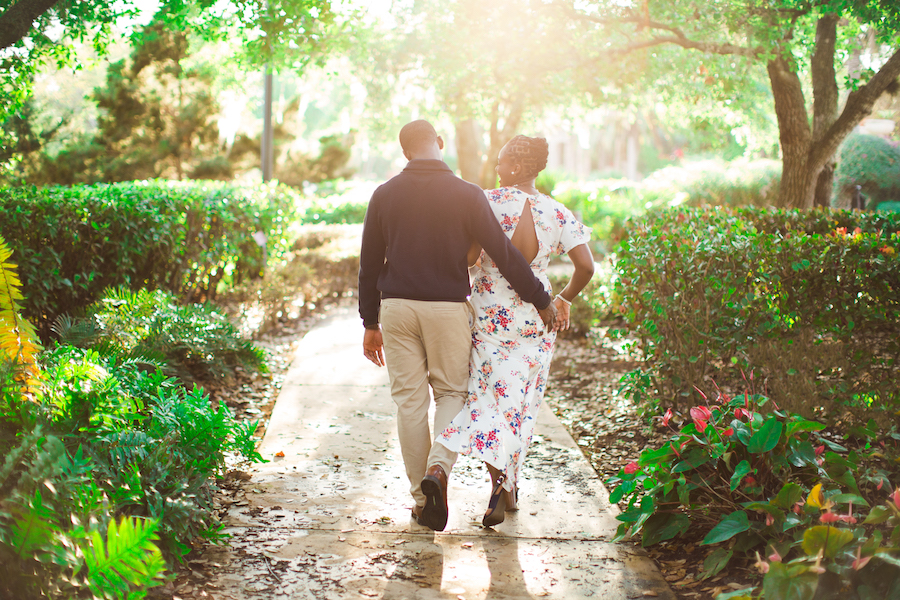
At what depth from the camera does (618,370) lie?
22.4 ft

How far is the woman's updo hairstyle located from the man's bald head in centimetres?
43

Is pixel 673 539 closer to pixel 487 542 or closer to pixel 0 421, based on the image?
pixel 487 542

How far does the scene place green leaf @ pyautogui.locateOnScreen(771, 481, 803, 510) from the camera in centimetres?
278

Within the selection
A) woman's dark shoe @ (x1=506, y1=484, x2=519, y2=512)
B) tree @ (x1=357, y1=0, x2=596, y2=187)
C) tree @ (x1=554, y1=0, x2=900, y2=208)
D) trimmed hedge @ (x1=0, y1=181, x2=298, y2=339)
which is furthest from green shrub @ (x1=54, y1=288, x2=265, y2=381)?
tree @ (x1=554, y1=0, x2=900, y2=208)

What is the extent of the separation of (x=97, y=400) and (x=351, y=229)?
1096 cm

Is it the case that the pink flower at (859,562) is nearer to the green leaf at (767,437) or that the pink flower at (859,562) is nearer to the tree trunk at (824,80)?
the green leaf at (767,437)

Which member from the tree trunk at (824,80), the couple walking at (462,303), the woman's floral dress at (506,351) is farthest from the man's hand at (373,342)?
the tree trunk at (824,80)

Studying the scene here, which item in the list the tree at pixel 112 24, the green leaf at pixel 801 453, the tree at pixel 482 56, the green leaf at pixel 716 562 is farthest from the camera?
the tree at pixel 482 56

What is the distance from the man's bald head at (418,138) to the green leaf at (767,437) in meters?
1.95

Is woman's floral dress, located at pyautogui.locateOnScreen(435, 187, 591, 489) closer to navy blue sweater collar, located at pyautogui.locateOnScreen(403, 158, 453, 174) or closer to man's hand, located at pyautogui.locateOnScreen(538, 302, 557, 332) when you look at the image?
man's hand, located at pyautogui.locateOnScreen(538, 302, 557, 332)

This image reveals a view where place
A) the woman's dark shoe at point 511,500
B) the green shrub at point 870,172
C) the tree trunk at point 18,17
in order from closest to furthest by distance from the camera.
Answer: the woman's dark shoe at point 511,500 → the tree trunk at point 18,17 → the green shrub at point 870,172

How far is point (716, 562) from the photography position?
2.92 meters

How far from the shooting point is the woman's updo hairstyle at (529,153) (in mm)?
3582

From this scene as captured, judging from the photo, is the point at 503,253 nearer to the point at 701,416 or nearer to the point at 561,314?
the point at 561,314
